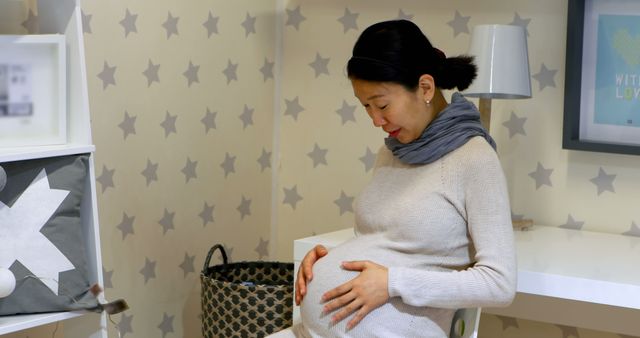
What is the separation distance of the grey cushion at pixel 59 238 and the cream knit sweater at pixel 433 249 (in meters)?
0.46

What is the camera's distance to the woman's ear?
164 centimetres

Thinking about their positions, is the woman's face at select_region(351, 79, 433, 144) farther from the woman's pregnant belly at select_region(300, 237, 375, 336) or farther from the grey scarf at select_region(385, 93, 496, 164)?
the woman's pregnant belly at select_region(300, 237, 375, 336)

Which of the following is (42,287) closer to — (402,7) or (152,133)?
(152,133)

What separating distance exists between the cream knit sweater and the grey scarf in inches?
0.6

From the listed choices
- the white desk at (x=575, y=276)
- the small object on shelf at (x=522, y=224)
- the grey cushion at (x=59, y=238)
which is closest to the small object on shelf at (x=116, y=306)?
the grey cushion at (x=59, y=238)

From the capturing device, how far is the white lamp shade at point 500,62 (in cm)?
214

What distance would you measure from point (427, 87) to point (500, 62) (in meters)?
0.56

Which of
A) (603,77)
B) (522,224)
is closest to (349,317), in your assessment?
(522,224)

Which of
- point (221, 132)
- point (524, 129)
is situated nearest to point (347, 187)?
point (221, 132)

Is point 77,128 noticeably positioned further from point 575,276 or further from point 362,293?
point 575,276

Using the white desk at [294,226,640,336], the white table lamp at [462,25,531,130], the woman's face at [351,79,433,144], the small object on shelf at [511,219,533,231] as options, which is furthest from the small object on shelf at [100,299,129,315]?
the small object on shelf at [511,219,533,231]

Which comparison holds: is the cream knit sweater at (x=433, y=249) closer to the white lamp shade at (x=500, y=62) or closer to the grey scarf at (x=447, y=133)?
the grey scarf at (x=447, y=133)

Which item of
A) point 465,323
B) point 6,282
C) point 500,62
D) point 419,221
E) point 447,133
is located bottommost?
point 465,323

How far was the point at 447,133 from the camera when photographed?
1.64 meters
